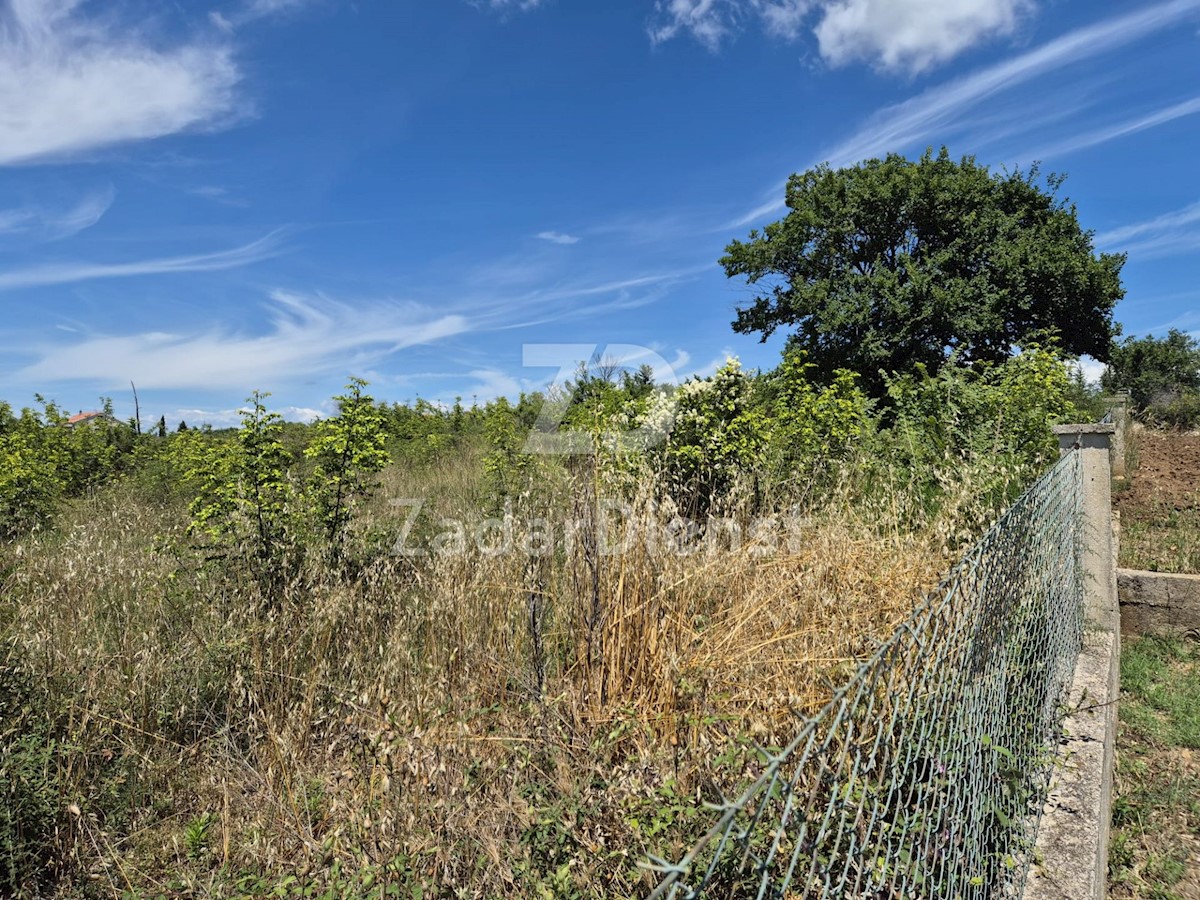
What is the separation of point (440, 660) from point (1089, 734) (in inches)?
116

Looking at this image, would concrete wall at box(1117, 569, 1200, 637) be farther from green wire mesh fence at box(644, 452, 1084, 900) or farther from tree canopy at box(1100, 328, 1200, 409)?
tree canopy at box(1100, 328, 1200, 409)

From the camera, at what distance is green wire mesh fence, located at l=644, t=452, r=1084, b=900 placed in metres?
1.21

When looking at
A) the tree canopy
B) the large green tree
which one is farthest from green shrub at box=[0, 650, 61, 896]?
the tree canopy

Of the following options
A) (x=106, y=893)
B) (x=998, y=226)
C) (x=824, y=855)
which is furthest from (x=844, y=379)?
(x=998, y=226)

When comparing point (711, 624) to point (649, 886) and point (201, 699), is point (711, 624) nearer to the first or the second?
point (649, 886)

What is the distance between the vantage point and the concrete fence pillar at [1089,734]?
2.12 metres

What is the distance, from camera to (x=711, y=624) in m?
2.93

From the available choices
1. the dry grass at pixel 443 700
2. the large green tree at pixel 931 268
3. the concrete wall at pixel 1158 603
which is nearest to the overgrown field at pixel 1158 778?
the concrete wall at pixel 1158 603

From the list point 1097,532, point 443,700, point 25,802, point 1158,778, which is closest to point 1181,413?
point 1097,532

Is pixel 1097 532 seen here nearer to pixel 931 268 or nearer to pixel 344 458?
pixel 344 458

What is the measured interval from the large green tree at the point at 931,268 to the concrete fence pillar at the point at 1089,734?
55.1 feet

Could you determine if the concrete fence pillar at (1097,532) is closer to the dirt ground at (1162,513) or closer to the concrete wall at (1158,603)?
the concrete wall at (1158,603)

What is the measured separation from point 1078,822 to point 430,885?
2223 mm

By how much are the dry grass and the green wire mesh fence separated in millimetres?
239
